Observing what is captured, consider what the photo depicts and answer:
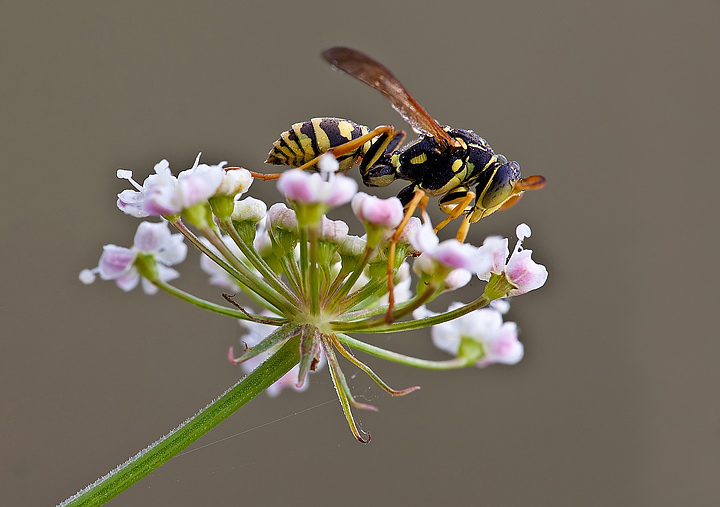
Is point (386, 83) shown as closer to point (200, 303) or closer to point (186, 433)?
point (200, 303)

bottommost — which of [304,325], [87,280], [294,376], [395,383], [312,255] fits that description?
[395,383]

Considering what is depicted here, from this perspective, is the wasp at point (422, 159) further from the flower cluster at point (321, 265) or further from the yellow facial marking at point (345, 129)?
the flower cluster at point (321, 265)

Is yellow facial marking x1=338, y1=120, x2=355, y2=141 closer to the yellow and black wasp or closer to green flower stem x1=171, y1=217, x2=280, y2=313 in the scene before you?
the yellow and black wasp

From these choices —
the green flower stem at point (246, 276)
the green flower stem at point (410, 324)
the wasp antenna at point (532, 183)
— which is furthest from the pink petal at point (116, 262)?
the wasp antenna at point (532, 183)

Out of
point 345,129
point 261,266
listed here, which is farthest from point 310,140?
point 261,266

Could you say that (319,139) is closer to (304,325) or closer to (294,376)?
Result: (304,325)

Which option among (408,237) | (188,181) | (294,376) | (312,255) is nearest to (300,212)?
(312,255)
